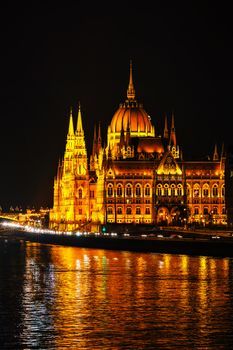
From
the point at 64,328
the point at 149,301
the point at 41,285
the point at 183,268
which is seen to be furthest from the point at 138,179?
the point at 64,328

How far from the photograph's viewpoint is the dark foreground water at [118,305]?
55.4 m

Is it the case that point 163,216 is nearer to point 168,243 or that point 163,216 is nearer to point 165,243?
point 165,243

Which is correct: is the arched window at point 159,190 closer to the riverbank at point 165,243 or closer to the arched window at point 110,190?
the arched window at point 110,190

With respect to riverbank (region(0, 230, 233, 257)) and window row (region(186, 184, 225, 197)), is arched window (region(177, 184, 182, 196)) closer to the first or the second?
window row (region(186, 184, 225, 197))

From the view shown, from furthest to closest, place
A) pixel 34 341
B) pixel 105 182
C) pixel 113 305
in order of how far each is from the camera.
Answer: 1. pixel 105 182
2. pixel 113 305
3. pixel 34 341

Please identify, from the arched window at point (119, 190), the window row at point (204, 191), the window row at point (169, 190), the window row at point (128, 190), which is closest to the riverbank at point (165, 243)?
the window row at point (128, 190)

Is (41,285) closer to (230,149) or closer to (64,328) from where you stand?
(64,328)

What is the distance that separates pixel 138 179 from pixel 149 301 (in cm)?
11981

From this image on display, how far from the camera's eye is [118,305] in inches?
2707

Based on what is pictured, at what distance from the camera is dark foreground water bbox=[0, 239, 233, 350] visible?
2181 inches

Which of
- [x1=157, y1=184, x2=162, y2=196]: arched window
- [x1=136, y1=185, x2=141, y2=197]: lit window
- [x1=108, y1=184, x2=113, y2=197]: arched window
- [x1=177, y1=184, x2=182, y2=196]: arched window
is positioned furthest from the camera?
[x1=177, y1=184, x2=182, y2=196]: arched window

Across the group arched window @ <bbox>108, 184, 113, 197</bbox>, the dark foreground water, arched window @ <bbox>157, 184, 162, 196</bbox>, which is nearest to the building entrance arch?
arched window @ <bbox>157, 184, 162, 196</bbox>

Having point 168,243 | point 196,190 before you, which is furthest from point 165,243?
point 196,190

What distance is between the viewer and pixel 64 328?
193 feet
